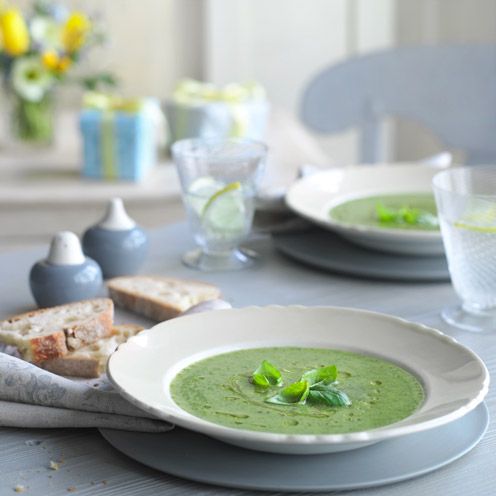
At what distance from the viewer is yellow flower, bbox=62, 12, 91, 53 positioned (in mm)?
2611

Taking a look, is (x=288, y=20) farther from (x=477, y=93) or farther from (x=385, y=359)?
(x=385, y=359)

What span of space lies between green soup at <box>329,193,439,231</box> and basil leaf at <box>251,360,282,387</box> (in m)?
0.55

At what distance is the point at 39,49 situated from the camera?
2627mm

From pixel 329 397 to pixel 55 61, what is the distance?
6.25ft

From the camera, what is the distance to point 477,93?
2.54 m

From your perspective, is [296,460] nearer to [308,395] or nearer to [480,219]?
[308,395]

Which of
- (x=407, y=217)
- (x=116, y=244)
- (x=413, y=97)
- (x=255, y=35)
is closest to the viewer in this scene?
(x=116, y=244)

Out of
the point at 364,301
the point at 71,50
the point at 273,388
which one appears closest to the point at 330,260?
the point at 364,301

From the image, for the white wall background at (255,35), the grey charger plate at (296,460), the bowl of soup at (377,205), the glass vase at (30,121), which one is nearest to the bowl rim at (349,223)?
the bowl of soup at (377,205)

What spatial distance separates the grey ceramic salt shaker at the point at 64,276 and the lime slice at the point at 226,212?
0.66ft

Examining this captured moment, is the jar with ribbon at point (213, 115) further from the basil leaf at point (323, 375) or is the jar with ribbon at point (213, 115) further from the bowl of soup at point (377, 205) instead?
the basil leaf at point (323, 375)

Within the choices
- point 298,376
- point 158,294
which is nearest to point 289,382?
point 298,376

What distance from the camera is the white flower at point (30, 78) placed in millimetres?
2627

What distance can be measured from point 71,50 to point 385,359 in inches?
71.7
